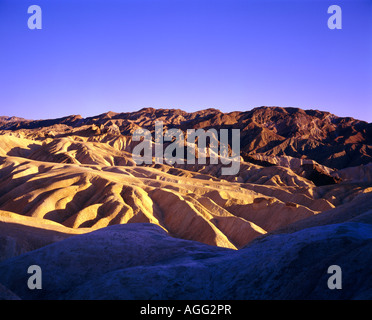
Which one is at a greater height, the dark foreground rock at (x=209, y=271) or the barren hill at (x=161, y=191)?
the dark foreground rock at (x=209, y=271)

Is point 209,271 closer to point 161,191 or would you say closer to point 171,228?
point 171,228

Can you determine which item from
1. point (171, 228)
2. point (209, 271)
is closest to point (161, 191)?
point (171, 228)

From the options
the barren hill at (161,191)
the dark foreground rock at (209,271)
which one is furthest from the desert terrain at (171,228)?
the barren hill at (161,191)

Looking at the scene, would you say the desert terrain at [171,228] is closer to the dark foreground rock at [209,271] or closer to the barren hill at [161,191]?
the dark foreground rock at [209,271]

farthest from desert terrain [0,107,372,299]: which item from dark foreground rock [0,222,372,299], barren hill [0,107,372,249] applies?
barren hill [0,107,372,249]

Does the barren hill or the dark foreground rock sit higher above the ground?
the dark foreground rock

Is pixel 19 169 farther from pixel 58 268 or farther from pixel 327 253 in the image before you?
pixel 327 253

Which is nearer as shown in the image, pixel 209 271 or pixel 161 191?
pixel 209 271

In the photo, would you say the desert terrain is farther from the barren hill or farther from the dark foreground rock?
the barren hill

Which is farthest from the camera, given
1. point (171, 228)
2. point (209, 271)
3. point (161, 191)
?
point (161, 191)

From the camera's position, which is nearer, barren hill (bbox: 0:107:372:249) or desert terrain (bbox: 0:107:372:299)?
desert terrain (bbox: 0:107:372:299)

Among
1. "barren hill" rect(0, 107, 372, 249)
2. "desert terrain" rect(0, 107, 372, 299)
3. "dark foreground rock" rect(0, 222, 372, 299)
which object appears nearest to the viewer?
"dark foreground rock" rect(0, 222, 372, 299)

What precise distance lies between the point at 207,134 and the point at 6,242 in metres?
92.4
